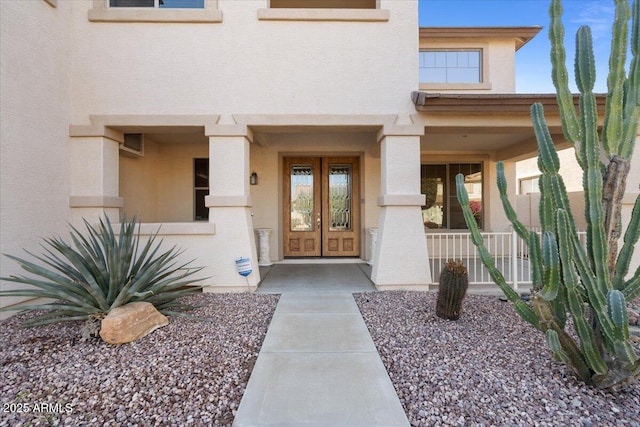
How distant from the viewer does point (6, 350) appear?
145 inches

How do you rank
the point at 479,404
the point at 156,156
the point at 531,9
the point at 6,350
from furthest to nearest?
1. the point at 531,9
2. the point at 156,156
3. the point at 6,350
4. the point at 479,404

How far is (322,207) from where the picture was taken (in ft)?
30.5

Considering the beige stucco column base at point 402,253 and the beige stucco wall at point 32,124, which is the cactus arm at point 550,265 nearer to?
the beige stucco column base at point 402,253

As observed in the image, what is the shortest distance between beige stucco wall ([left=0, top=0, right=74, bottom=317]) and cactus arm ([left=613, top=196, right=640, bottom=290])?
764cm

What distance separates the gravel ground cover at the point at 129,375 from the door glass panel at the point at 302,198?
494 cm

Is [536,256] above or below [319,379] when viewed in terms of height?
above

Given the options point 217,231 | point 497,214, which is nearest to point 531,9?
point 497,214

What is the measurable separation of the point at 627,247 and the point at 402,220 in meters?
3.56

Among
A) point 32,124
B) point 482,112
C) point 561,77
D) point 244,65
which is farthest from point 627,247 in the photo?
point 32,124

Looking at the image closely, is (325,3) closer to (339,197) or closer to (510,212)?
(339,197)

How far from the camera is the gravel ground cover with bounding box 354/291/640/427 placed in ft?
8.63

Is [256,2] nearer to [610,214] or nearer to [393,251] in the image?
[393,251]

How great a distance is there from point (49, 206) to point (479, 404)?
6962 mm

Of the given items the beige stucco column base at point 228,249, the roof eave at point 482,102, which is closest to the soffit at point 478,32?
the roof eave at point 482,102
